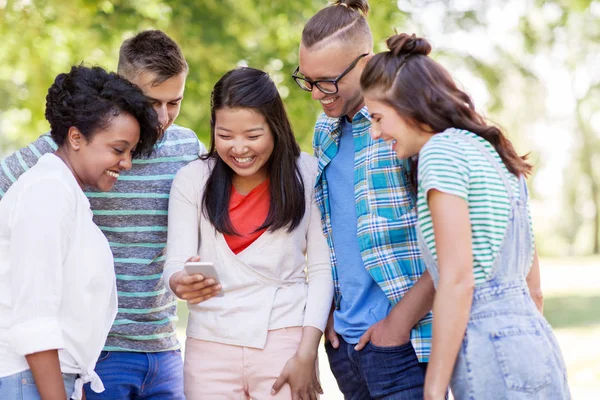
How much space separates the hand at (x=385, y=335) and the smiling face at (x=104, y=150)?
3.47 ft

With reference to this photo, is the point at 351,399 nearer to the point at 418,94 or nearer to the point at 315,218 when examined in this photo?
the point at 315,218

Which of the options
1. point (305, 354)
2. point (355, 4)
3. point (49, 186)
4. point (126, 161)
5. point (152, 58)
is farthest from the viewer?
point (355, 4)

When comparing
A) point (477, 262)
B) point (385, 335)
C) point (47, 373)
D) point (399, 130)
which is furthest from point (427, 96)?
point (47, 373)

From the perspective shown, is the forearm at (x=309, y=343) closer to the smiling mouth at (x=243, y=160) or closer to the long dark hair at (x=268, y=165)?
the long dark hair at (x=268, y=165)

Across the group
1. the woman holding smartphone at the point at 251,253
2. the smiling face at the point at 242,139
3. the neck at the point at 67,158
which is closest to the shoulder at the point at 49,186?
the neck at the point at 67,158

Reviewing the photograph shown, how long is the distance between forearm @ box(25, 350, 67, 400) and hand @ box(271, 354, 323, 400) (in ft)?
2.73

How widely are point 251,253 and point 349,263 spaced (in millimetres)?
372

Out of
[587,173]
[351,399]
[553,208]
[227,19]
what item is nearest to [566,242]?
[553,208]

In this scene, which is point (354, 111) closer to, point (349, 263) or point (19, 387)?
point (349, 263)

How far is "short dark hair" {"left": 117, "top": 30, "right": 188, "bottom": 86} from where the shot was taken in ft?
10.8

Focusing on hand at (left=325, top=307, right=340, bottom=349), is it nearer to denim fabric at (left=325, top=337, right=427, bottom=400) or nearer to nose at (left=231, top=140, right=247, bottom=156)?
denim fabric at (left=325, top=337, right=427, bottom=400)

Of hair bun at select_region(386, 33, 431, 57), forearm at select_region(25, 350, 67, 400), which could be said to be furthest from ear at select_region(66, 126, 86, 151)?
hair bun at select_region(386, 33, 431, 57)

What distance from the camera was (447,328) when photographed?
2.32 m

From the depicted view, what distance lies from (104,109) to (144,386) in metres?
1.13
